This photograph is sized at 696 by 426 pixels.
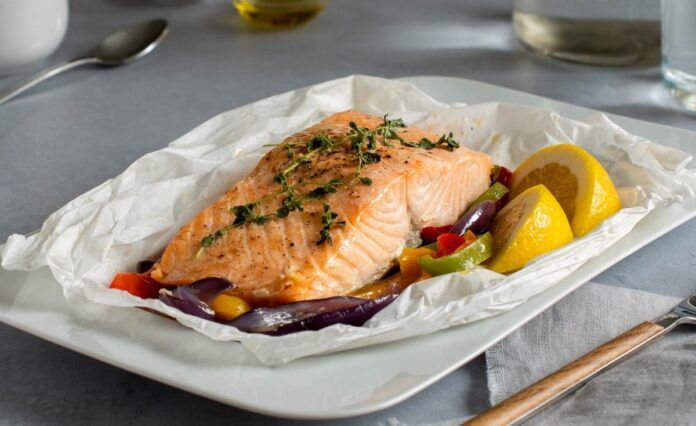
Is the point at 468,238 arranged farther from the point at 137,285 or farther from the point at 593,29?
the point at 593,29

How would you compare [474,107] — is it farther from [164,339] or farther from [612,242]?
[164,339]

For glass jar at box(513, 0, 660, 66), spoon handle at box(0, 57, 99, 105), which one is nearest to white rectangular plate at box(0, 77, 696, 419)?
spoon handle at box(0, 57, 99, 105)

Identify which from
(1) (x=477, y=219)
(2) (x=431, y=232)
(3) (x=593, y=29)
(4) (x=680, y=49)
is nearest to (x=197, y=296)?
(2) (x=431, y=232)

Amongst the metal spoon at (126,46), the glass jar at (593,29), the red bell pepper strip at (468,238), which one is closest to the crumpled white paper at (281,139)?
the red bell pepper strip at (468,238)

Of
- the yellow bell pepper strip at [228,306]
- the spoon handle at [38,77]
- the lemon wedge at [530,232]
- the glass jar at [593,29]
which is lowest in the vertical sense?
the spoon handle at [38,77]

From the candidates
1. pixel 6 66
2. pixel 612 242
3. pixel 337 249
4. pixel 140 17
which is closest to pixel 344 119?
pixel 337 249

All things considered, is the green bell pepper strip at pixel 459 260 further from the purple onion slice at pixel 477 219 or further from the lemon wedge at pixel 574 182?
the lemon wedge at pixel 574 182

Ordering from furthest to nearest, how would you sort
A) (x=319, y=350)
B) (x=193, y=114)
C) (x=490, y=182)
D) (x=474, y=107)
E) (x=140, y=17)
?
(x=140, y=17)
(x=193, y=114)
(x=474, y=107)
(x=490, y=182)
(x=319, y=350)
